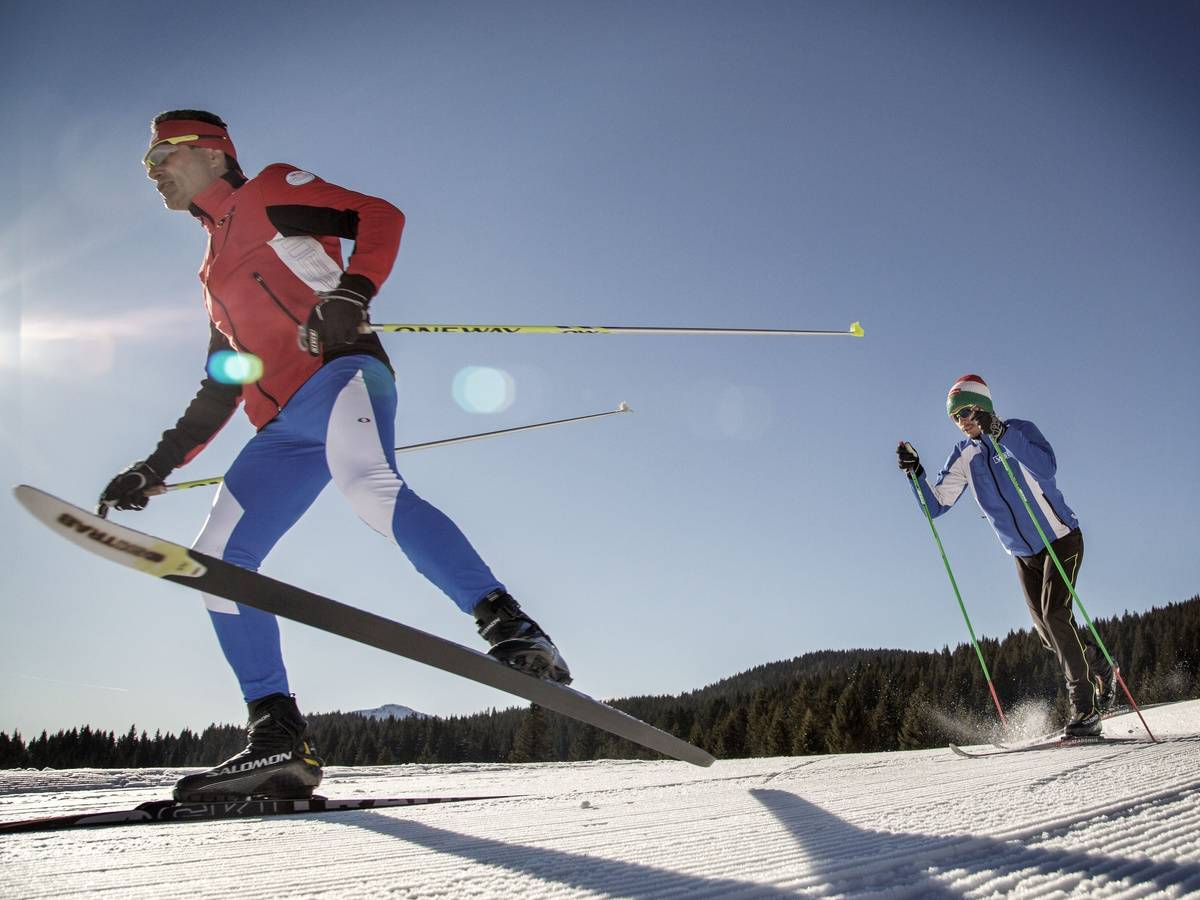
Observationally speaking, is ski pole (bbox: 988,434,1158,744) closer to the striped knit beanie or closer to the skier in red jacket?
the striped knit beanie

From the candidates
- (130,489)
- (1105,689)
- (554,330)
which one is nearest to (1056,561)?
(1105,689)

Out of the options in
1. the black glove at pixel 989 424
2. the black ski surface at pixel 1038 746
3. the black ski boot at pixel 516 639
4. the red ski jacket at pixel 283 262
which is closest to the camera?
the black ski boot at pixel 516 639

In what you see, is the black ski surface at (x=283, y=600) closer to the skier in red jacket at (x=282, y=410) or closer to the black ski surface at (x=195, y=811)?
the skier in red jacket at (x=282, y=410)

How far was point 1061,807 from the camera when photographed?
4.62 feet

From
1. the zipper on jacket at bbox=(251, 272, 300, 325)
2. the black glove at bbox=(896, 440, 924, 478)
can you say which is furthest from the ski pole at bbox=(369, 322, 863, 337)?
the black glove at bbox=(896, 440, 924, 478)

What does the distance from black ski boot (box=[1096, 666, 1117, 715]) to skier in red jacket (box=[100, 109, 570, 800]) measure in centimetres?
425

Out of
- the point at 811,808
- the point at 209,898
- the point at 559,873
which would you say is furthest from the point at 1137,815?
the point at 209,898

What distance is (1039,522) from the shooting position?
4914 millimetres

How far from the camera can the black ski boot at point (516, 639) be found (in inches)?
75.8

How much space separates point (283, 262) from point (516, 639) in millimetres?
1652

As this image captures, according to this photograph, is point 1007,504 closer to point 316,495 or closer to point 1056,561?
point 1056,561

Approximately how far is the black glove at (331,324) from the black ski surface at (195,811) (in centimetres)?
134

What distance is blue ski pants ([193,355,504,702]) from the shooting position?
6.98ft

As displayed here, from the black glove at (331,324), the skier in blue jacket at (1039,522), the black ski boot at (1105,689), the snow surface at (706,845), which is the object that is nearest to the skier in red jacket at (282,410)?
the black glove at (331,324)
